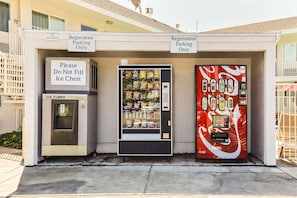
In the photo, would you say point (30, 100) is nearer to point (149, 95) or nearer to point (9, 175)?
point (9, 175)

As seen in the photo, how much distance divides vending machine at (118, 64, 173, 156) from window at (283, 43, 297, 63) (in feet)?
43.0

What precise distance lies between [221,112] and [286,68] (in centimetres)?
1245

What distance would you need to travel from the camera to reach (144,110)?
6445 mm

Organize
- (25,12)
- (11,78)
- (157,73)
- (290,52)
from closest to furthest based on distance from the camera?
(157,73), (11,78), (25,12), (290,52)

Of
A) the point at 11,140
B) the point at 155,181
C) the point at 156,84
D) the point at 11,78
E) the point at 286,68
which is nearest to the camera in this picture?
the point at 155,181

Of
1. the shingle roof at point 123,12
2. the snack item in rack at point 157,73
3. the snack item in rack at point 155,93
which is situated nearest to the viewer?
the snack item in rack at point 157,73

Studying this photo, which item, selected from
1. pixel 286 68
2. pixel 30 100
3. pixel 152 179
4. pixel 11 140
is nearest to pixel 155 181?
pixel 152 179

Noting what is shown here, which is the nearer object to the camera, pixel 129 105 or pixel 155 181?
pixel 155 181

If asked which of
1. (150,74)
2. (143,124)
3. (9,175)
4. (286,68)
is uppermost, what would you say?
(286,68)

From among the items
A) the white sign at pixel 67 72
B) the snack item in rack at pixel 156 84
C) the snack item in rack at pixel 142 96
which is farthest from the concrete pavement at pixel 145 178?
the white sign at pixel 67 72

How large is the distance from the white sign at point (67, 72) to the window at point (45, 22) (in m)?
5.22

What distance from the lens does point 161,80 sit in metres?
6.16

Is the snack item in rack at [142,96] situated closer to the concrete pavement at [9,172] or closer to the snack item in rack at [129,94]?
the snack item in rack at [129,94]

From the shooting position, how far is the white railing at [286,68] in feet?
53.7
